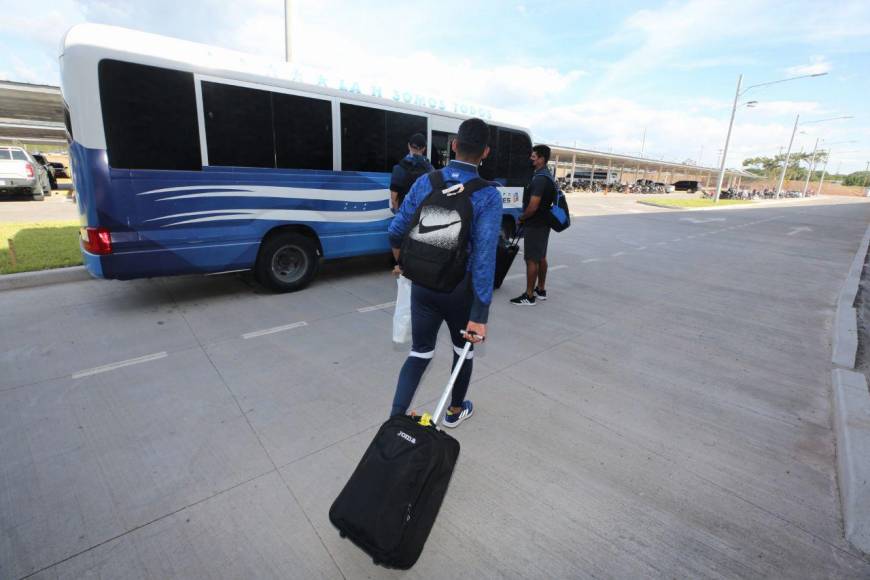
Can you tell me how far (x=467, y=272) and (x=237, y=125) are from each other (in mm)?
4195

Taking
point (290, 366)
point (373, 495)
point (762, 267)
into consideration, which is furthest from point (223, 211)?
point (762, 267)

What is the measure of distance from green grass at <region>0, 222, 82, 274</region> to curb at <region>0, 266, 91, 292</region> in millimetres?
213

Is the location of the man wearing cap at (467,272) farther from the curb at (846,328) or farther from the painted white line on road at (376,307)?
the curb at (846,328)

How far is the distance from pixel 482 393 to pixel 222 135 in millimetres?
4304

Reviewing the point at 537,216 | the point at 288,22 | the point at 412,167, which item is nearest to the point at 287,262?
the point at 412,167

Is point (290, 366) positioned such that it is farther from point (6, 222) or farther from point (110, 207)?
point (6, 222)

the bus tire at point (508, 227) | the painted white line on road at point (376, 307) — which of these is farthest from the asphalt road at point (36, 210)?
the bus tire at point (508, 227)

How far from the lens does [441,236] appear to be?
89.6 inches

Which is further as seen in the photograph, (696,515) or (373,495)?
(696,515)

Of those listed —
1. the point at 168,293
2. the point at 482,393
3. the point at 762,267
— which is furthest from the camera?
the point at 762,267

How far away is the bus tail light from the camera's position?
4.46 meters

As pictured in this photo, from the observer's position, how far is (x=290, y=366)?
3.84 meters

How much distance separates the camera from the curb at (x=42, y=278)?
5559mm

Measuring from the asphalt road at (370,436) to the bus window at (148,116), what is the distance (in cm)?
178
